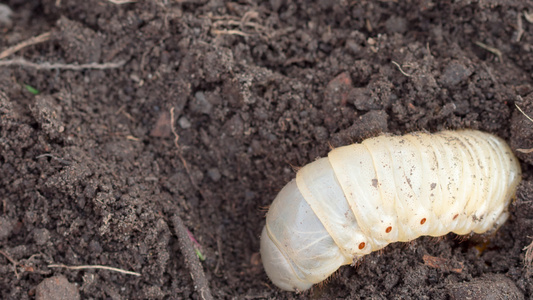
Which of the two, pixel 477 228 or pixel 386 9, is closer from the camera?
pixel 477 228

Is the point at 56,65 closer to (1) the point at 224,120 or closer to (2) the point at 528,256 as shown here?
(1) the point at 224,120

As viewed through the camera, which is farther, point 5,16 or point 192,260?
point 5,16

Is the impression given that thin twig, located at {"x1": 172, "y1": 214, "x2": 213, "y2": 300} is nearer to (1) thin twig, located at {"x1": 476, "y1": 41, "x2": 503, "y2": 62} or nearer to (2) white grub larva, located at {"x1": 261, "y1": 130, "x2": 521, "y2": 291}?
(2) white grub larva, located at {"x1": 261, "y1": 130, "x2": 521, "y2": 291}

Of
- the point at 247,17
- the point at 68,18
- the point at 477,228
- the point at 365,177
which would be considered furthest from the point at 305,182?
the point at 68,18

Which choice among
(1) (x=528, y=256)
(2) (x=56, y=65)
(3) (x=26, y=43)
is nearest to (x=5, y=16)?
(3) (x=26, y=43)

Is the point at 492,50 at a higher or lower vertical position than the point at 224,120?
higher

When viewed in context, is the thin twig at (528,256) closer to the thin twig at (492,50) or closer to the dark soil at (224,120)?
the dark soil at (224,120)

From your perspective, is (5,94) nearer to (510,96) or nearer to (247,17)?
(247,17)

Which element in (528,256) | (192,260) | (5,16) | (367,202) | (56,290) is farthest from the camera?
(5,16)
